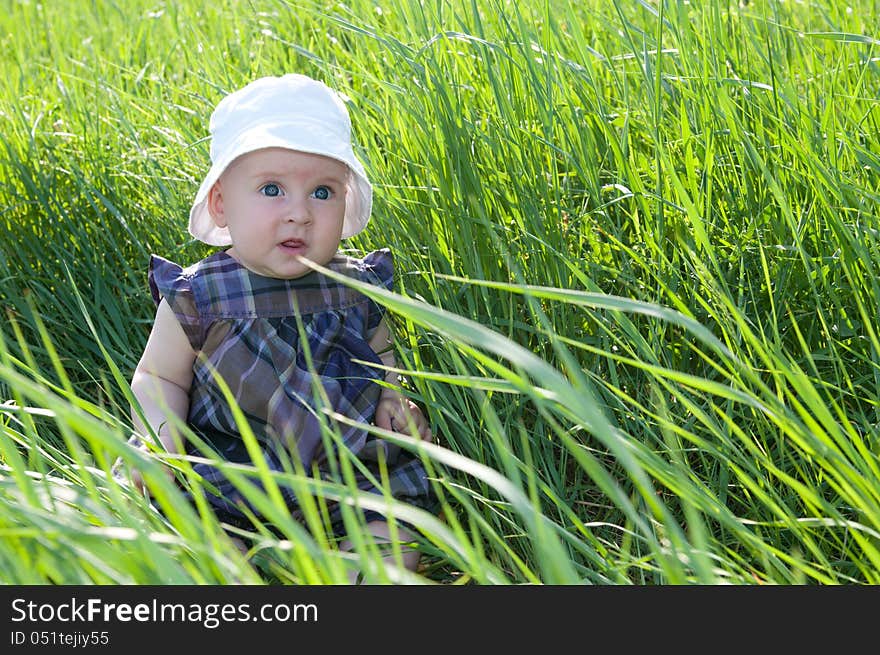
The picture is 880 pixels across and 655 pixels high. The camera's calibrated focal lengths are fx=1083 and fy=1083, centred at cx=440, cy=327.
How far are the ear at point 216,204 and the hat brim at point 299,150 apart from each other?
2cm

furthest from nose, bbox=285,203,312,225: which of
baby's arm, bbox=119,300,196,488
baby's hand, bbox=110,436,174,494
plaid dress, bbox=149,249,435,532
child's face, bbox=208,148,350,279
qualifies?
baby's hand, bbox=110,436,174,494

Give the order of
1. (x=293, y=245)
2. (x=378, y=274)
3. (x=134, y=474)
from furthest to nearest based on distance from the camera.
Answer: (x=378, y=274), (x=293, y=245), (x=134, y=474)

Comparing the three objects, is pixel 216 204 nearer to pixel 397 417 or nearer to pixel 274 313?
pixel 274 313

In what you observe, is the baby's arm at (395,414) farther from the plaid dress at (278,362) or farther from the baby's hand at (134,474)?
the baby's hand at (134,474)

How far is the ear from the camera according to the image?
1908mm

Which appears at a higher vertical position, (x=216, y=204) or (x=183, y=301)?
(x=216, y=204)

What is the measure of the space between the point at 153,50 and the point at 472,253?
1.98 meters

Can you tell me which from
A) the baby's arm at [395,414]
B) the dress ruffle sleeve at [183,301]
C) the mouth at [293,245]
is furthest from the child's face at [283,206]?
the baby's arm at [395,414]

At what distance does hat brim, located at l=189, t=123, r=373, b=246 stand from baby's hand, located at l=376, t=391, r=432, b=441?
338mm

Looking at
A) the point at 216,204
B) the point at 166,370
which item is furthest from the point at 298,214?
the point at 166,370

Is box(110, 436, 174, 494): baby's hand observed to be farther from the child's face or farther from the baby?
the child's face

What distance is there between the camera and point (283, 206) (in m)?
1.81

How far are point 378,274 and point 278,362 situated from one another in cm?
26

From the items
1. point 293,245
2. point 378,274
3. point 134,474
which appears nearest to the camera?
point 134,474
